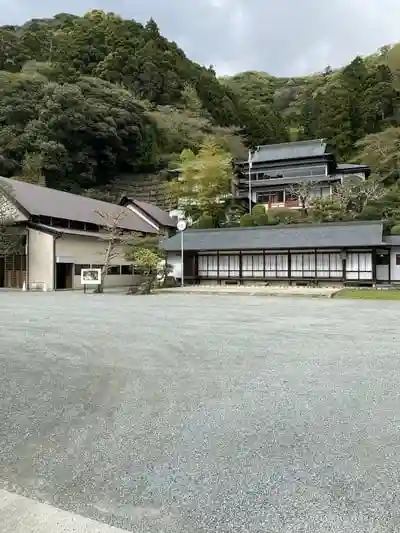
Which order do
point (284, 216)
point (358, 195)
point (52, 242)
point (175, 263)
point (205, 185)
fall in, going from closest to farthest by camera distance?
point (52, 242)
point (175, 263)
point (358, 195)
point (284, 216)
point (205, 185)

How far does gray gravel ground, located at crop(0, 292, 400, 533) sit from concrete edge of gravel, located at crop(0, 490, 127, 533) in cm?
7

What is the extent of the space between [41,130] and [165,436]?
40775 millimetres

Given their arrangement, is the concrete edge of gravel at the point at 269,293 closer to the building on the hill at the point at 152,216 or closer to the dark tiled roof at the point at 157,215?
the building on the hill at the point at 152,216

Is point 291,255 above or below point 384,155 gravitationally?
below

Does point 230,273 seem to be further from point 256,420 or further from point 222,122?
point 222,122

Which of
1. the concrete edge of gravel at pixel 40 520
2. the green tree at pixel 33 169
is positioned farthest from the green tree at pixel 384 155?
the concrete edge of gravel at pixel 40 520

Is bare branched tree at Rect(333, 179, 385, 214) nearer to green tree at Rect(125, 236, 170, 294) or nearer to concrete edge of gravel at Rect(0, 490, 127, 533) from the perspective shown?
green tree at Rect(125, 236, 170, 294)

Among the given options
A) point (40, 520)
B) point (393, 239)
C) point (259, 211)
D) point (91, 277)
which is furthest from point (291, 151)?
point (40, 520)

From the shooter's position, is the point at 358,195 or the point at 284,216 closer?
the point at 358,195

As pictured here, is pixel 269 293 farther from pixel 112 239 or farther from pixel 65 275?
pixel 65 275

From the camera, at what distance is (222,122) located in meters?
54.0

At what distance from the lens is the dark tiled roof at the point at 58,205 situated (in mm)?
23859

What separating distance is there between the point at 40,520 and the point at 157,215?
3191 centimetres

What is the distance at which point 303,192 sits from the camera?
103ft
